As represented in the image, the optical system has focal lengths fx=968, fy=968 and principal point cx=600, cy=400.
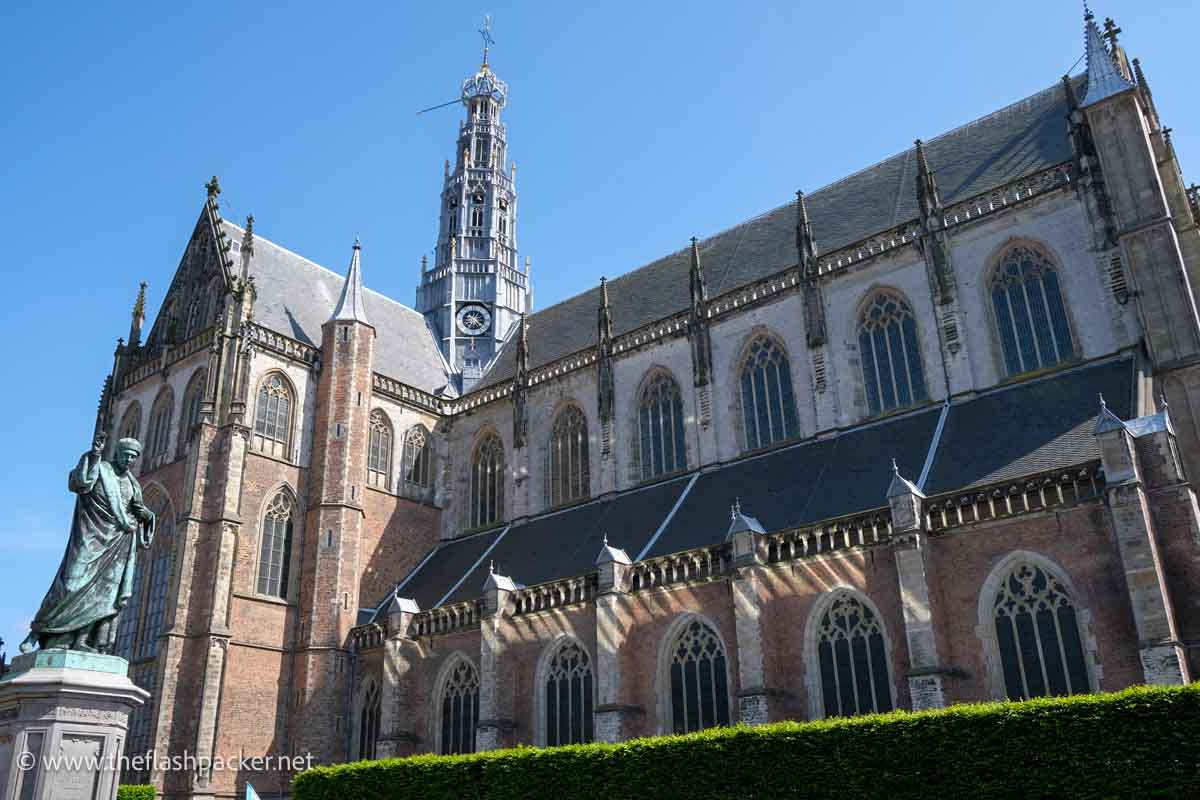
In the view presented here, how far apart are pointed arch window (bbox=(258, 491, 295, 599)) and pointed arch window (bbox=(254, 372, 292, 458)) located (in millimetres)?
1592

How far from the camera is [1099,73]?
77.4 feet

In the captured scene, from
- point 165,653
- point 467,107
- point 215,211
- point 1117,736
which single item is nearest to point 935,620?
point 1117,736

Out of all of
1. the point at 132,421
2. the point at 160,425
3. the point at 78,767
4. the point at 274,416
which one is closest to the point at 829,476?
the point at 274,416

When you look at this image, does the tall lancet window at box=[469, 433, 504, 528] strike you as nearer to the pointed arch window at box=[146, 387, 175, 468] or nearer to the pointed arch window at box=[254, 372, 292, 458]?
the pointed arch window at box=[254, 372, 292, 458]

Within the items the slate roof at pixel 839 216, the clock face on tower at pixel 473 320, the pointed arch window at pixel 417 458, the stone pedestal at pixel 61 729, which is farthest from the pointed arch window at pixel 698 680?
the clock face on tower at pixel 473 320

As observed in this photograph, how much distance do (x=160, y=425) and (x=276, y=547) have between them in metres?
6.79

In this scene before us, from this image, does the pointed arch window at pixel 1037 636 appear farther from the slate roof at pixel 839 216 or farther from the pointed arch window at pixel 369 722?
the pointed arch window at pixel 369 722

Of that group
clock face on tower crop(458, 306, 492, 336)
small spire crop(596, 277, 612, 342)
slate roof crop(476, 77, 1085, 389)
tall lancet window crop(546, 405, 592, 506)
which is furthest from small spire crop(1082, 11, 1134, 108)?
clock face on tower crop(458, 306, 492, 336)

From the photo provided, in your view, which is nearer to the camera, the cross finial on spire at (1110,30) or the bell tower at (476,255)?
the cross finial on spire at (1110,30)

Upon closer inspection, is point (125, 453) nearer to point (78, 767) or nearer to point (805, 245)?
point (78, 767)

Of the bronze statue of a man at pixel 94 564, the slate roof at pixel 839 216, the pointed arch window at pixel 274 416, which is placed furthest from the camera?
the pointed arch window at pixel 274 416

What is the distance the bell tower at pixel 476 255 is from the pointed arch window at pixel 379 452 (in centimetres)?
595

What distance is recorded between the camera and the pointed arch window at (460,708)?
2547 centimetres

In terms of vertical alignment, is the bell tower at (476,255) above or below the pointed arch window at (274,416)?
above
